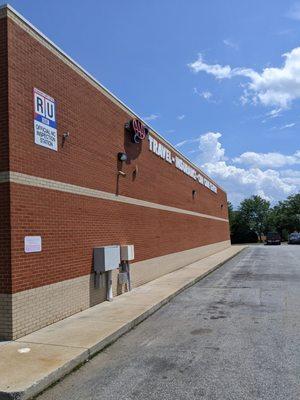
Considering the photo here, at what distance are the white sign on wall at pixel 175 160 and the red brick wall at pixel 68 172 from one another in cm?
115

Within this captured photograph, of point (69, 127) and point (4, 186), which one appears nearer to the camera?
point (4, 186)

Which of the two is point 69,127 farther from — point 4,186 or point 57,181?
point 4,186

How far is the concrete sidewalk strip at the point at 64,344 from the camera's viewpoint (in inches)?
245

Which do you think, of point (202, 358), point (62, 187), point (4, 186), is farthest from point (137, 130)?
point (202, 358)

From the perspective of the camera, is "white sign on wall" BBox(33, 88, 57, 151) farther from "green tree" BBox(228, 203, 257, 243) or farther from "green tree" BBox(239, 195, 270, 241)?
"green tree" BBox(239, 195, 270, 241)

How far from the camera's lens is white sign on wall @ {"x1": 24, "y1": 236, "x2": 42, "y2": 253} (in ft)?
30.1

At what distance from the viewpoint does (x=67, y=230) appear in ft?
35.8

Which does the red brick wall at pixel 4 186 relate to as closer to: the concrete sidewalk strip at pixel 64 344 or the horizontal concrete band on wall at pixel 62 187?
the horizontal concrete band on wall at pixel 62 187

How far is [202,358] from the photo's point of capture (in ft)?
24.2

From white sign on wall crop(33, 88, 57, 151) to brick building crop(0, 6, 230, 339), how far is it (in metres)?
0.02

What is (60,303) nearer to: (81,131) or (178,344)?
(178,344)

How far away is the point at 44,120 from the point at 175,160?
13.9 m

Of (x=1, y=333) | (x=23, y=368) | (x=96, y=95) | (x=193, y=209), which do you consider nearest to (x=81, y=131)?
(x=96, y=95)

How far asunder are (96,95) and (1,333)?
280 inches
